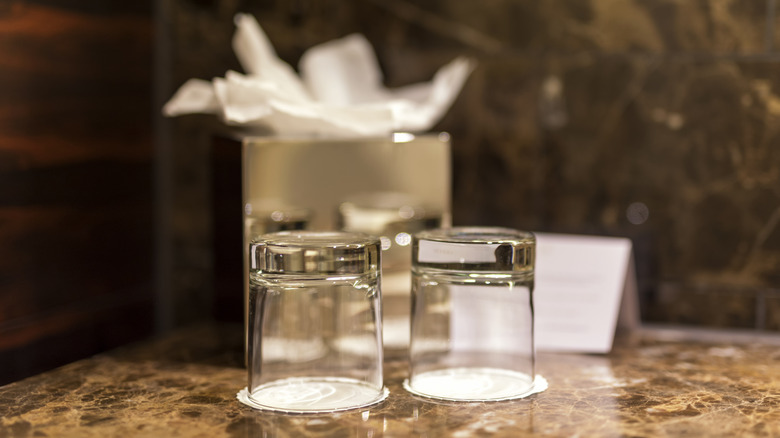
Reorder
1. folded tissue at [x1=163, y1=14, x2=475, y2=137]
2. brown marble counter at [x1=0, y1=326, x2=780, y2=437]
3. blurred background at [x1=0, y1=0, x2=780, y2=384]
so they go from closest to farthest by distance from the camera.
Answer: brown marble counter at [x1=0, y1=326, x2=780, y2=437] → folded tissue at [x1=163, y1=14, x2=475, y2=137] → blurred background at [x1=0, y1=0, x2=780, y2=384]

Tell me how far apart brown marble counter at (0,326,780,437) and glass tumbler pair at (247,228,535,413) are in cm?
3

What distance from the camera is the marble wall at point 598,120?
98 centimetres

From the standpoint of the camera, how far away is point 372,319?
2.38ft

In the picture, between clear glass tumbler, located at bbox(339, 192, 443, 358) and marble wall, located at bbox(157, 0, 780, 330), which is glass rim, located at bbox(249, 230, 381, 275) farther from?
marble wall, located at bbox(157, 0, 780, 330)

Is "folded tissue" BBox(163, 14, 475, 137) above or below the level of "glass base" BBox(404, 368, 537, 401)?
above

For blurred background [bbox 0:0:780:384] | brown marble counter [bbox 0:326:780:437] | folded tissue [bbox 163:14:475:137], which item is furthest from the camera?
blurred background [bbox 0:0:780:384]

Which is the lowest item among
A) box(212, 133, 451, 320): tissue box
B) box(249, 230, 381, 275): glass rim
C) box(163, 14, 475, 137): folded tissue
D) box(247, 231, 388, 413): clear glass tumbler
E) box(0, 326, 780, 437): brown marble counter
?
box(0, 326, 780, 437): brown marble counter

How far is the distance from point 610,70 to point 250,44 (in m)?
0.43

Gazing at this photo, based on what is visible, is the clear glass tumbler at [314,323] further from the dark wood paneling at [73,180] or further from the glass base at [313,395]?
the dark wood paneling at [73,180]

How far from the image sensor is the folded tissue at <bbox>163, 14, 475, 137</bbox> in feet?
2.60

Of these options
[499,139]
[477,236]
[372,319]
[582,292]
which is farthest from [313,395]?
[499,139]

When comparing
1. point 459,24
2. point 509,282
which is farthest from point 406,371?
point 459,24

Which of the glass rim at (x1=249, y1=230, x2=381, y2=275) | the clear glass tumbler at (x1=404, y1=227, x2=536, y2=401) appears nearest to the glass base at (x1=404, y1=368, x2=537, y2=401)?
the clear glass tumbler at (x1=404, y1=227, x2=536, y2=401)

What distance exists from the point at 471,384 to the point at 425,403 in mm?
68
